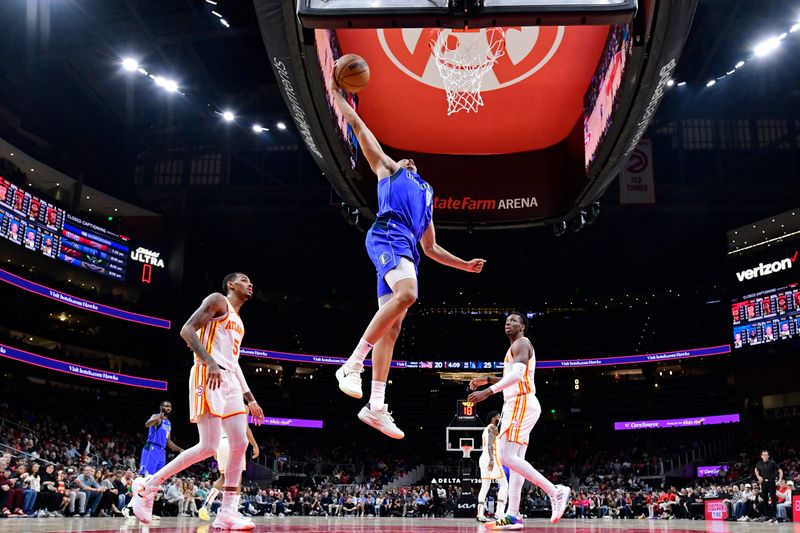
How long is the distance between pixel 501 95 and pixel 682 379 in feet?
85.4

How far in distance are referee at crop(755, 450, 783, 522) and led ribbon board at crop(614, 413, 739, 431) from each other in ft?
45.4

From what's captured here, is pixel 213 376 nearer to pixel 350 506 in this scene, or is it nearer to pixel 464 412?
pixel 350 506

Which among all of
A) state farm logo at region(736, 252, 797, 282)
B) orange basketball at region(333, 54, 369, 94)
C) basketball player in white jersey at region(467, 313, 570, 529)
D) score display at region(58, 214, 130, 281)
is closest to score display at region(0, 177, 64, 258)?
score display at region(58, 214, 130, 281)

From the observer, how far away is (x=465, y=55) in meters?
8.15

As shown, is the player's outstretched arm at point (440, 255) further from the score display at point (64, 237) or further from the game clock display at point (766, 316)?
the game clock display at point (766, 316)

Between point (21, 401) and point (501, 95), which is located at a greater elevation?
point (501, 95)

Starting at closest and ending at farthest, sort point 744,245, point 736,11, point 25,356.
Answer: point 736,11
point 25,356
point 744,245

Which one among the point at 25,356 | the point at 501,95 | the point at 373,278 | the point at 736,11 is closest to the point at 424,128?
the point at 501,95

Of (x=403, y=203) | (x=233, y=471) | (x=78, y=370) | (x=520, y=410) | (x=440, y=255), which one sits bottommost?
(x=233, y=471)

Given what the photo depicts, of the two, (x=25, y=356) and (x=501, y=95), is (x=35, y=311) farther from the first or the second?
(x=501, y=95)

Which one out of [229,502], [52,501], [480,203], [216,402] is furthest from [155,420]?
[229,502]

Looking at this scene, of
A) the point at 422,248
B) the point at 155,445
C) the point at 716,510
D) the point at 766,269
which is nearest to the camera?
the point at 422,248

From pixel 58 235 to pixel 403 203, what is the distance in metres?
21.1

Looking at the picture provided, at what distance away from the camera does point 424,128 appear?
29.3 feet
